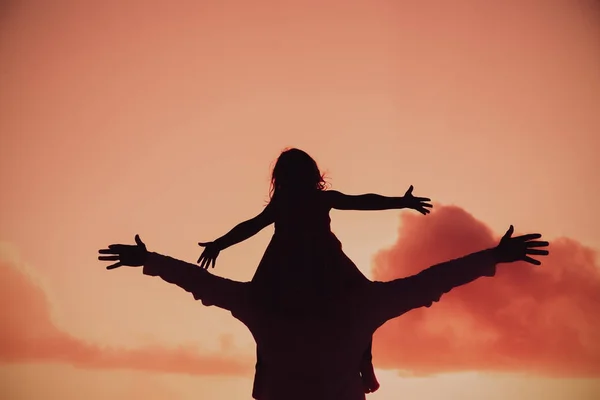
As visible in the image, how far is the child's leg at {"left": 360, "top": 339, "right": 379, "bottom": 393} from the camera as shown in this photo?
14.1ft

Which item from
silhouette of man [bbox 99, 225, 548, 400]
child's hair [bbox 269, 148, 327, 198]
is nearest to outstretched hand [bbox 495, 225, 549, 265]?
silhouette of man [bbox 99, 225, 548, 400]

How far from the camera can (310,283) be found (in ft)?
13.7

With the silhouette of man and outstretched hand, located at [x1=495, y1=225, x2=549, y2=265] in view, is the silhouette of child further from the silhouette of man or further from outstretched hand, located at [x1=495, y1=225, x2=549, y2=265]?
outstretched hand, located at [x1=495, y1=225, x2=549, y2=265]

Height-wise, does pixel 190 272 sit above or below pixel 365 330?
above

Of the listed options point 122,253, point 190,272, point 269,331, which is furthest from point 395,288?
point 122,253

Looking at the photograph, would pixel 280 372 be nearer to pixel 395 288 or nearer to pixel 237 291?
pixel 237 291

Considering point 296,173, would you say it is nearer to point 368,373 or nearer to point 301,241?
point 301,241

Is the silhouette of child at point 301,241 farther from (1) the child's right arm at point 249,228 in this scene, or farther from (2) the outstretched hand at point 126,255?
(2) the outstretched hand at point 126,255

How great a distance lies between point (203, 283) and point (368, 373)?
1.15m

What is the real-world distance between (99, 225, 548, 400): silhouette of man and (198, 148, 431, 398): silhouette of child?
0.26 ft

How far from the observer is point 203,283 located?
4.24 m

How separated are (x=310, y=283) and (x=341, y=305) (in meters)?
0.23

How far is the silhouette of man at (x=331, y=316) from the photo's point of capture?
4.07 meters

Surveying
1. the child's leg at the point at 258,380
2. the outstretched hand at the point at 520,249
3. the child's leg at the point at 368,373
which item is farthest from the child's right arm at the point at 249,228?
the outstretched hand at the point at 520,249
